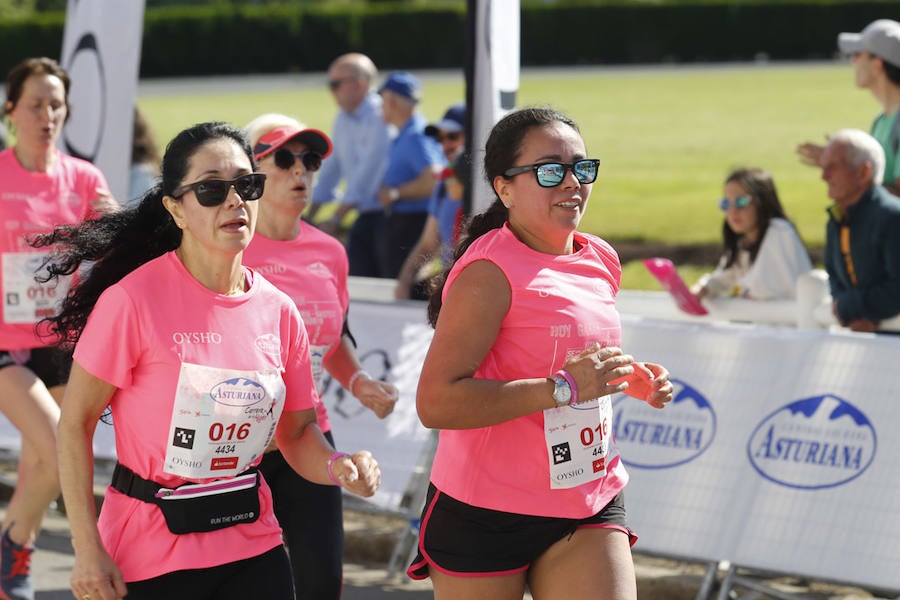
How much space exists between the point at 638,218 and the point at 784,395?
1219cm

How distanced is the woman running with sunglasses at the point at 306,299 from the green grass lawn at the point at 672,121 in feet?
27.9

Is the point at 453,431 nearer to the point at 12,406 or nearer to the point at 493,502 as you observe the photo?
the point at 493,502

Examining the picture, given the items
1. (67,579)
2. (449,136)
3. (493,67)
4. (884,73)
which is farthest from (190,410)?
(449,136)

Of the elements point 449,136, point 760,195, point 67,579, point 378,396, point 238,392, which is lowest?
point 67,579

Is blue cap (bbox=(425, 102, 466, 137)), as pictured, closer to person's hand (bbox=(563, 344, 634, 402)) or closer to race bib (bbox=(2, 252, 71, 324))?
race bib (bbox=(2, 252, 71, 324))

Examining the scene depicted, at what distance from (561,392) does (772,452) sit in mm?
2676

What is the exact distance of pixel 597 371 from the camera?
3.36m

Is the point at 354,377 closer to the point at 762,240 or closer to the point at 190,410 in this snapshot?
the point at 190,410

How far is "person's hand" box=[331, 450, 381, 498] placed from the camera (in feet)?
11.1

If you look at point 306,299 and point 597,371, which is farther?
point 306,299

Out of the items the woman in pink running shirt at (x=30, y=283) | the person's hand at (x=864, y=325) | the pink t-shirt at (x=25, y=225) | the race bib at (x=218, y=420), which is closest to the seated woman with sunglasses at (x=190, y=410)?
the race bib at (x=218, y=420)

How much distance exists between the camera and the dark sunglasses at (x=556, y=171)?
3.53 metres

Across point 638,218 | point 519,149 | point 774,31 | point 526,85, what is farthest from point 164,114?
point 519,149

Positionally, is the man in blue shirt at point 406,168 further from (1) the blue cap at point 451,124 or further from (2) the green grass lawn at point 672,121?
(2) the green grass lawn at point 672,121
